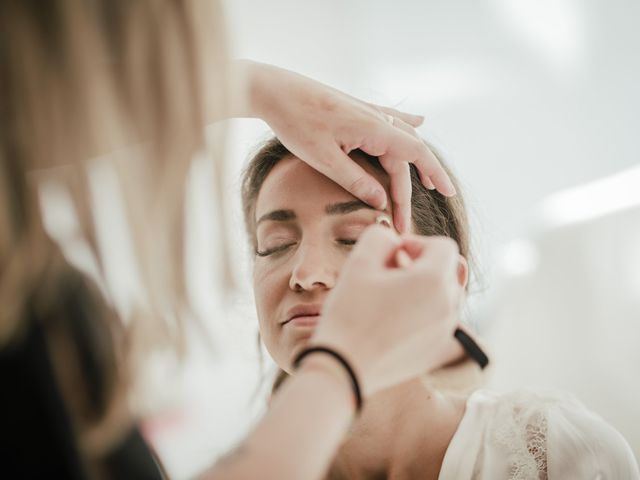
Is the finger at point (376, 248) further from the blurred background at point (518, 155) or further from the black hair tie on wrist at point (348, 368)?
the blurred background at point (518, 155)

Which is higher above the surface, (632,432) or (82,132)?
(82,132)

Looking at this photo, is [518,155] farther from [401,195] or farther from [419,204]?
[401,195]

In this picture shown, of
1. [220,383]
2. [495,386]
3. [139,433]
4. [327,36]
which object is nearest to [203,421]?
[220,383]

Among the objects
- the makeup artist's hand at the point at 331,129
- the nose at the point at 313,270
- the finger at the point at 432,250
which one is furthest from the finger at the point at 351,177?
the finger at the point at 432,250

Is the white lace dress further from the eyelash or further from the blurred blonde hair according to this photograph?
the blurred blonde hair

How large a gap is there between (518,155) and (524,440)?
106cm

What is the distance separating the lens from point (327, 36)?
1.83 meters

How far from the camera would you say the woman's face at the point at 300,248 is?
79cm

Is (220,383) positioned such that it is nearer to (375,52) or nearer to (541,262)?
(541,262)

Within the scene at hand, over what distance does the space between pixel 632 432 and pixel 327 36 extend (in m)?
1.48

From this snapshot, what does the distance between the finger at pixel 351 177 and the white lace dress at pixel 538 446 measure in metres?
0.40

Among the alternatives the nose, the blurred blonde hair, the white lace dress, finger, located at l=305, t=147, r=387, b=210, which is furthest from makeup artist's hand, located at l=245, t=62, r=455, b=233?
the white lace dress

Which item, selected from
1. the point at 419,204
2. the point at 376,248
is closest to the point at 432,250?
the point at 376,248

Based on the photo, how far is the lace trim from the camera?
795 mm
